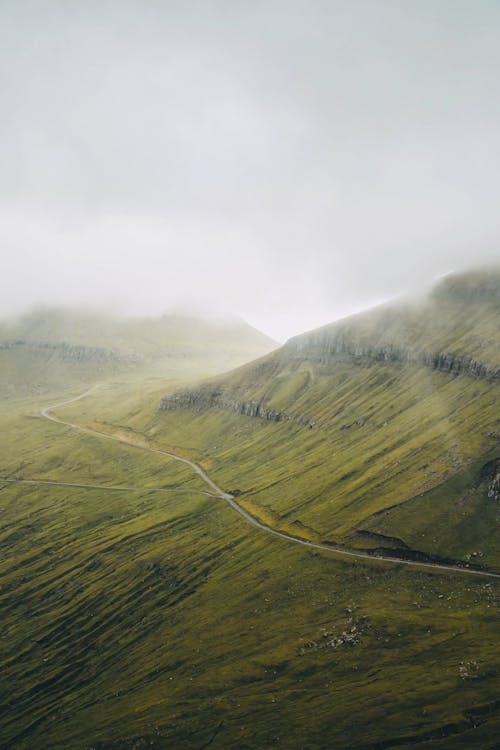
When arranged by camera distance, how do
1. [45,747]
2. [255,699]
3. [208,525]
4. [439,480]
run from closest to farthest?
[255,699] → [45,747] → [439,480] → [208,525]

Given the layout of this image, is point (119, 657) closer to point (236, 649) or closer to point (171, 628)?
point (171, 628)

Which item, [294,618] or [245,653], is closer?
[245,653]

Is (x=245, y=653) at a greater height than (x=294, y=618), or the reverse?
A: (x=294, y=618)

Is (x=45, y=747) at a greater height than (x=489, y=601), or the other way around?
(x=489, y=601)

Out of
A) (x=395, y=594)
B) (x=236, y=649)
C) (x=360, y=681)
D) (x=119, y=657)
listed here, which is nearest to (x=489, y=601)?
(x=395, y=594)

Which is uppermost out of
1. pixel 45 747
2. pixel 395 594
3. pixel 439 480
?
pixel 439 480

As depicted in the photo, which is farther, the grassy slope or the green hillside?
the green hillside

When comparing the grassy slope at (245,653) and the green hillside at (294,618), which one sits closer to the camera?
the grassy slope at (245,653)

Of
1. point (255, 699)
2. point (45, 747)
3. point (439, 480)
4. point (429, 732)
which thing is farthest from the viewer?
point (439, 480)

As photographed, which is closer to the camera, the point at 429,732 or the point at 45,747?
the point at 429,732
